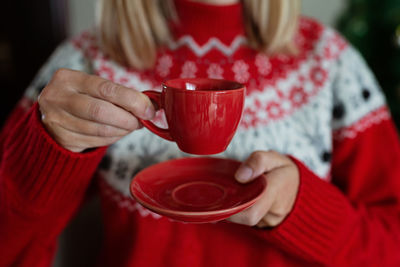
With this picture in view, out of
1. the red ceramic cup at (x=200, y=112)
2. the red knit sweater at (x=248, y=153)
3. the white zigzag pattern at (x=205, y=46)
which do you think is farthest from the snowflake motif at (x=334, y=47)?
the red ceramic cup at (x=200, y=112)

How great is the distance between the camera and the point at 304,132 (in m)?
0.80

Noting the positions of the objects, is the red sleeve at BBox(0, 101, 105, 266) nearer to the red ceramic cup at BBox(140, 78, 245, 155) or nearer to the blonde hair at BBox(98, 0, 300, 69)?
the red ceramic cup at BBox(140, 78, 245, 155)

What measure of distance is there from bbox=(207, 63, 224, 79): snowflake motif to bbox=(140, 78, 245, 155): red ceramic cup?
27 cm

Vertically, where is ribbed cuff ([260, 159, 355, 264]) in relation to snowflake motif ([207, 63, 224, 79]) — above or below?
below

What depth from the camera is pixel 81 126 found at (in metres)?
0.50

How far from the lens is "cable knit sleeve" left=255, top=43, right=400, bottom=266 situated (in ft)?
2.28

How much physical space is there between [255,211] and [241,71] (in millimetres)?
385

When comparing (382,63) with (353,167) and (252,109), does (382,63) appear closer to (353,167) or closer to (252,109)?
(353,167)

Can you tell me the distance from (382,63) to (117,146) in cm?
104

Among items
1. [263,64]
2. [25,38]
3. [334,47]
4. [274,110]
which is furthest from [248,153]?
[25,38]

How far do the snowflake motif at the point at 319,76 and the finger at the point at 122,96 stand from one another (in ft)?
1.57

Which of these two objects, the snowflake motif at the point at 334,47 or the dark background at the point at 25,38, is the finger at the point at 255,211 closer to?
the snowflake motif at the point at 334,47

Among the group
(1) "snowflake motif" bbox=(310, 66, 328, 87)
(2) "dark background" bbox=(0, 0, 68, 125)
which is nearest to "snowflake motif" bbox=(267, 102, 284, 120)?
(1) "snowflake motif" bbox=(310, 66, 328, 87)

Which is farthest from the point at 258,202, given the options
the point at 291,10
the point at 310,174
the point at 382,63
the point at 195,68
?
the point at 382,63
